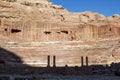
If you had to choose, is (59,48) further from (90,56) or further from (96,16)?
(96,16)

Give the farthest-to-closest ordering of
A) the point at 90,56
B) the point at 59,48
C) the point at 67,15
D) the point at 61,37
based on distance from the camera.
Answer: the point at 67,15 → the point at 61,37 → the point at 59,48 → the point at 90,56

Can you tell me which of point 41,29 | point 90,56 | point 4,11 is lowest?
point 90,56

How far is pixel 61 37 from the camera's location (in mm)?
66438

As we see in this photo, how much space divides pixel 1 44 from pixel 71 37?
63.6 ft

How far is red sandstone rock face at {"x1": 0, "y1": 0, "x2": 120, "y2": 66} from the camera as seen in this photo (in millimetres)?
49656

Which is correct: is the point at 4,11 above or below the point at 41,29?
above

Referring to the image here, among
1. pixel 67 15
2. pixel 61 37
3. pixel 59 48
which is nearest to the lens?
pixel 59 48

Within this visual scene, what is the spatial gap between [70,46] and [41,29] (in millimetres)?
13714

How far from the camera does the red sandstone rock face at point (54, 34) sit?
1955 inches

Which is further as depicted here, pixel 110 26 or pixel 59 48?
pixel 110 26

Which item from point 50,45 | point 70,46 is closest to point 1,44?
point 50,45

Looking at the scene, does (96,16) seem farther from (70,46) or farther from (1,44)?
(1,44)

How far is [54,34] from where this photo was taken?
6638 cm

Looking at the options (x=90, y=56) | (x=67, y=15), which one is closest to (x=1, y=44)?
(x=90, y=56)
